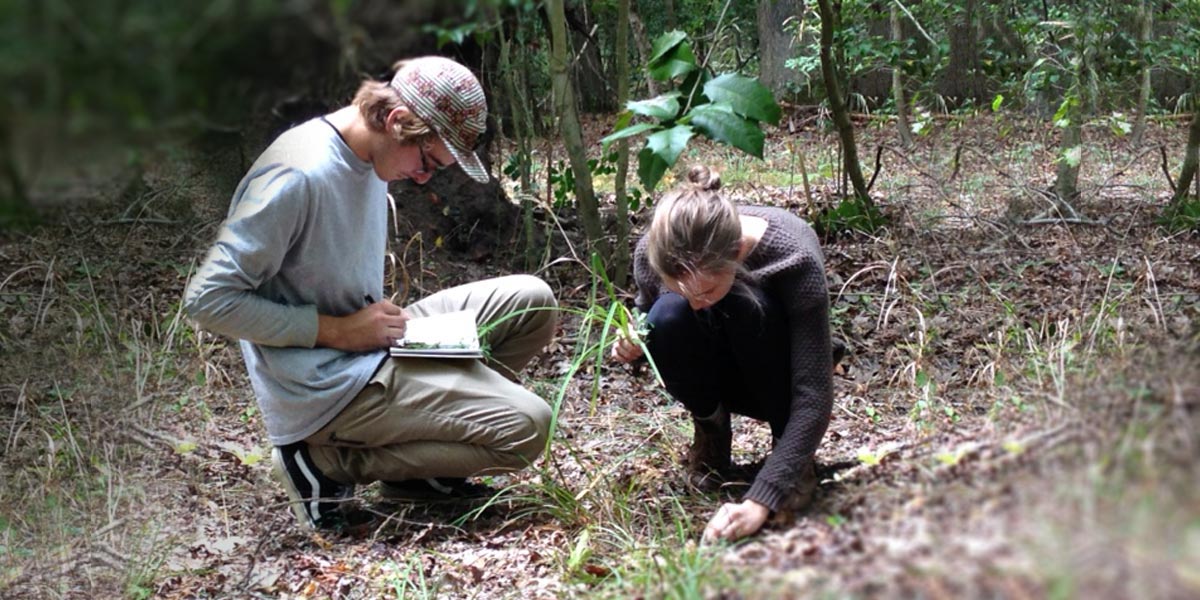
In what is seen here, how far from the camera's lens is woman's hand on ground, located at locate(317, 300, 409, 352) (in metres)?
A: 2.87

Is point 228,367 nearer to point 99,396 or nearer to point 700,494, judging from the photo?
point 99,396

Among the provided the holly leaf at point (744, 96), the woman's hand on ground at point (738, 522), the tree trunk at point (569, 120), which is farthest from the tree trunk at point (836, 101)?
the woman's hand on ground at point (738, 522)

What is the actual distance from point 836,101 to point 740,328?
93.5 inches

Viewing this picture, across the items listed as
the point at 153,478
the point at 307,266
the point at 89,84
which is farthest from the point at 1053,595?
the point at 153,478

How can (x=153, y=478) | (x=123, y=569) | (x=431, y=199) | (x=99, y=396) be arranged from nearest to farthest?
(x=123, y=569), (x=153, y=478), (x=99, y=396), (x=431, y=199)

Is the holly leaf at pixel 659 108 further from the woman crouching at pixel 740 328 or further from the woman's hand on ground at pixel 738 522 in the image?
the woman's hand on ground at pixel 738 522

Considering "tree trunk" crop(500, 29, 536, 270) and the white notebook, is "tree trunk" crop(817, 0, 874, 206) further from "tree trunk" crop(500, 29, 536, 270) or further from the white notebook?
the white notebook

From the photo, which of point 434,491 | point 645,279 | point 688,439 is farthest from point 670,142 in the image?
point 434,491

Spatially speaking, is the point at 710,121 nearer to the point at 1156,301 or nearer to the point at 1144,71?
the point at 1156,301

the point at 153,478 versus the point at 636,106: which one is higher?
the point at 636,106

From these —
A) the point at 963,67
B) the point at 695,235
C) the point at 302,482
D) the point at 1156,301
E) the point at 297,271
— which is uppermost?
the point at 695,235

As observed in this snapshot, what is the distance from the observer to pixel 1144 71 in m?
5.92

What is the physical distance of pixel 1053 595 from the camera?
93 centimetres

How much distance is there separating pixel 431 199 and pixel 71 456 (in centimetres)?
208
